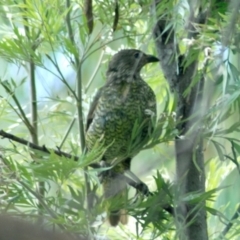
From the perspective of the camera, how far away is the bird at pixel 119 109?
4.04 feet

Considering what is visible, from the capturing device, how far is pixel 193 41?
77 cm

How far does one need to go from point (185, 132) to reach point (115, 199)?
169mm

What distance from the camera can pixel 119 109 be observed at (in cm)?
136

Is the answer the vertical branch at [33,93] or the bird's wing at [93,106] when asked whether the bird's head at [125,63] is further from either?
the vertical branch at [33,93]

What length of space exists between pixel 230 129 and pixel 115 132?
0.50 meters

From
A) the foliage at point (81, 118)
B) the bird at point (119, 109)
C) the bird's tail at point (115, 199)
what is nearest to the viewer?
the foliage at point (81, 118)

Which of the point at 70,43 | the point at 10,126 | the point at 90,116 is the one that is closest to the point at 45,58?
the point at 70,43

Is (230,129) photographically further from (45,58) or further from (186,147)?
(45,58)

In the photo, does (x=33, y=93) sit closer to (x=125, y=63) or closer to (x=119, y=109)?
(x=119, y=109)

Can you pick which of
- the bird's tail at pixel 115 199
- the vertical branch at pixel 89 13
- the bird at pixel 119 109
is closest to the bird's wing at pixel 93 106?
the bird at pixel 119 109

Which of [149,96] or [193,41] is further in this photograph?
[149,96]

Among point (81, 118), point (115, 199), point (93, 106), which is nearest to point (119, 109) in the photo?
point (93, 106)

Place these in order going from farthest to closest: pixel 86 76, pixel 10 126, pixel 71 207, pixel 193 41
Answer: pixel 86 76
pixel 10 126
pixel 71 207
pixel 193 41

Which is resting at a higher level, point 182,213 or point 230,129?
point 230,129
